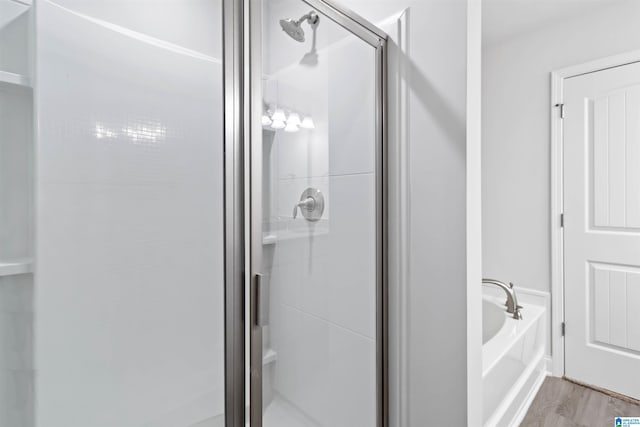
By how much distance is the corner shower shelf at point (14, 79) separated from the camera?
→ 572 millimetres

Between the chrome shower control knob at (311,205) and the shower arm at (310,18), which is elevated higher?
the shower arm at (310,18)

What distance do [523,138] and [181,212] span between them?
99.7 inches

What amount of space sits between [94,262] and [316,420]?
2.66 ft

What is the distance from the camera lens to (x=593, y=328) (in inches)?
85.9

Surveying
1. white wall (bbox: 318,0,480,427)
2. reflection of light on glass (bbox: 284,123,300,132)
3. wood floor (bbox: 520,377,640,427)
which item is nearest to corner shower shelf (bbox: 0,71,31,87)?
reflection of light on glass (bbox: 284,123,300,132)

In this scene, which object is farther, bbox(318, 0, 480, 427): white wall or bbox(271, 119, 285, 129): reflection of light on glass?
bbox(318, 0, 480, 427): white wall

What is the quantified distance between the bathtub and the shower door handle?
3.50ft

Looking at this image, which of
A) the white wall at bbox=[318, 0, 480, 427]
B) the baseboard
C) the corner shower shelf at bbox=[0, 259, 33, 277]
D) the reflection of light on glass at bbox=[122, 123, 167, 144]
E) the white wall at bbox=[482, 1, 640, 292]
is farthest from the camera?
the white wall at bbox=[482, 1, 640, 292]

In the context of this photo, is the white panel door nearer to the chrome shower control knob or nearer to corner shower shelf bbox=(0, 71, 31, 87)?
the chrome shower control knob

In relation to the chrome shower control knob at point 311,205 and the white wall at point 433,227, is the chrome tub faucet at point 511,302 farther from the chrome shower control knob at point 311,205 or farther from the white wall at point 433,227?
the chrome shower control knob at point 311,205

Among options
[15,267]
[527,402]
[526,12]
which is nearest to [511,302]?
[527,402]

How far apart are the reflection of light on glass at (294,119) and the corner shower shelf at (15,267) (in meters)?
0.66

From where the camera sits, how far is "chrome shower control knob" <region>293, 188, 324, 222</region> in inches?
39.4

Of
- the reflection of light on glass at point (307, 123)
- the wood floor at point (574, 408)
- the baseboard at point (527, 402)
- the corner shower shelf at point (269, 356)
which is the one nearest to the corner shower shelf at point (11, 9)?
the reflection of light on glass at point (307, 123)
